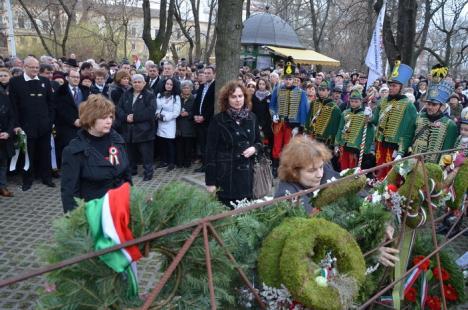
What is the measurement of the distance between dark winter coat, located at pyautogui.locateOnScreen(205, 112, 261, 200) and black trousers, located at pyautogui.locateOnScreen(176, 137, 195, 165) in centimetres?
476

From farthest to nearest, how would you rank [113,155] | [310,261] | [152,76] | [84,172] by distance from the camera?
1. [152,76]
2. [113,155]
3. [84,172]
4. [310,261]

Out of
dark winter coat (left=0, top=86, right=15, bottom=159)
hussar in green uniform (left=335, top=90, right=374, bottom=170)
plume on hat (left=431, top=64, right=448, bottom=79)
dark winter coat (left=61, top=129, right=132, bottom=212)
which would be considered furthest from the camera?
plume on hat (left=431, top=64, right=448, bottom=79)

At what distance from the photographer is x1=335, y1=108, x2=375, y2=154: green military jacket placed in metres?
7.54

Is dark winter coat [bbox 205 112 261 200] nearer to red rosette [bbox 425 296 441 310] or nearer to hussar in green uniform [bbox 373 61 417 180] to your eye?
red rosette [bbox 425 296 441 310]

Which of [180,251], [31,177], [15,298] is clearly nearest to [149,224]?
[180,251]

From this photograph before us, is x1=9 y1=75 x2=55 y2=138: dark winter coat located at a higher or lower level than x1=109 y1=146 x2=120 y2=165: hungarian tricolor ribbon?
lower

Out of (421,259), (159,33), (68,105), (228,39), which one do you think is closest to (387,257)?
(421,259)

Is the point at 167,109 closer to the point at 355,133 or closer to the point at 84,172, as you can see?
the point at 355,133

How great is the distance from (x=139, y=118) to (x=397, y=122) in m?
4.28

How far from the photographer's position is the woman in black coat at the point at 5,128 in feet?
21.6

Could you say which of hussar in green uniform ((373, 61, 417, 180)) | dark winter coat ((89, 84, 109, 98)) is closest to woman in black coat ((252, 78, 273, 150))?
hussar in green uniform ((373, 61, 417, 180))

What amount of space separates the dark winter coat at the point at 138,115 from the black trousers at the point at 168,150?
2.72 ft

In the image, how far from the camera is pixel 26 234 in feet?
18.2

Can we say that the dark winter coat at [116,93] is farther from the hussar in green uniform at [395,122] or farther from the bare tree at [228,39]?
→ the hussar in green uniform at [395,122]
